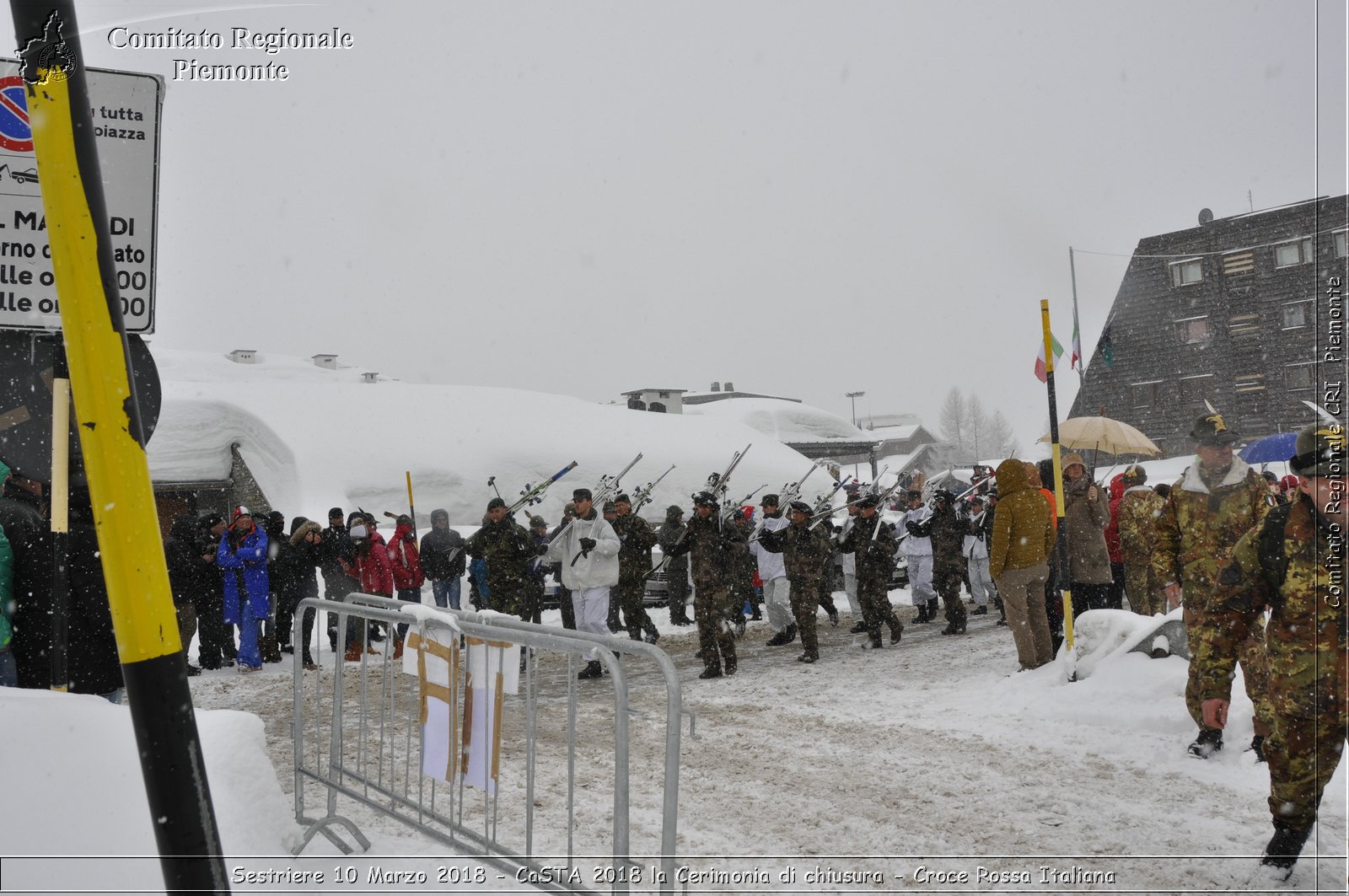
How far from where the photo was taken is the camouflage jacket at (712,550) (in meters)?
9.64

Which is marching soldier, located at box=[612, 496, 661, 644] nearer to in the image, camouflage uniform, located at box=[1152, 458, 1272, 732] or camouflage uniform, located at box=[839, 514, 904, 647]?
camouflage uniform, located at box=[839, 514, 904, 647]

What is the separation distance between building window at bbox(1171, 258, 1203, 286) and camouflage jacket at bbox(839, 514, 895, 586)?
62.2 ft

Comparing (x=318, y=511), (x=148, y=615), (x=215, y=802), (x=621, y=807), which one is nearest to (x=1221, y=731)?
(x=621, y=807)

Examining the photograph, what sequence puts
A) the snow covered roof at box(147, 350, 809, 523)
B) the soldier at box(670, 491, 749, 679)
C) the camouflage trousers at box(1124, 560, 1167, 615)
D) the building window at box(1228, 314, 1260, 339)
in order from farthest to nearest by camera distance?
the snow covered roof at box(147, 350, 809, 523) < the building window at box(1228, 314, 1260, 339) < the camouflage trousers at box(1124, 560, 1167, 615) < the soldier at box(670, 491, 749, 679)

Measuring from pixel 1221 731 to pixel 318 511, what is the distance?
1812 centimetres

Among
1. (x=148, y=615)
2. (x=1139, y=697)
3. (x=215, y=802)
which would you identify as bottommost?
(x=1139, y=697)

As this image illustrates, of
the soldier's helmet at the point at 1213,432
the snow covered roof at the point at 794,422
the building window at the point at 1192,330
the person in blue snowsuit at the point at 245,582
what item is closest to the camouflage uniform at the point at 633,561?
the person in blue snowsuit at the point at 245,582

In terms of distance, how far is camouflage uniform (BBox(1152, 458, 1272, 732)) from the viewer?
225 inches

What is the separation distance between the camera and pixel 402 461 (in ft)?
79.8

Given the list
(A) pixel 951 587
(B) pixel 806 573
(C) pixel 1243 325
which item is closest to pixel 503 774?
(B) pixel 806 573

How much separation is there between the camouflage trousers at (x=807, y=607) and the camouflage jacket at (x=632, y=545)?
165cm

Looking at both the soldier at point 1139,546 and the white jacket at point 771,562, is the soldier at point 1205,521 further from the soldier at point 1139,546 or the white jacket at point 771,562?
the white jacket at point 771,562

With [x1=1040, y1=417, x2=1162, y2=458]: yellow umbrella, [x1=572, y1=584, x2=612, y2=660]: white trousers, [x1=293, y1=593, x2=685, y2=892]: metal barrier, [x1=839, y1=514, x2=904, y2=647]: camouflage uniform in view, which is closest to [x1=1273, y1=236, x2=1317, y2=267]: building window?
[x1=1040, y1=417, x2=1162, y2=458]: yellow umbrella

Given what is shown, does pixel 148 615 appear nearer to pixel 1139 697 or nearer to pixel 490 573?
pixel 1139 697
